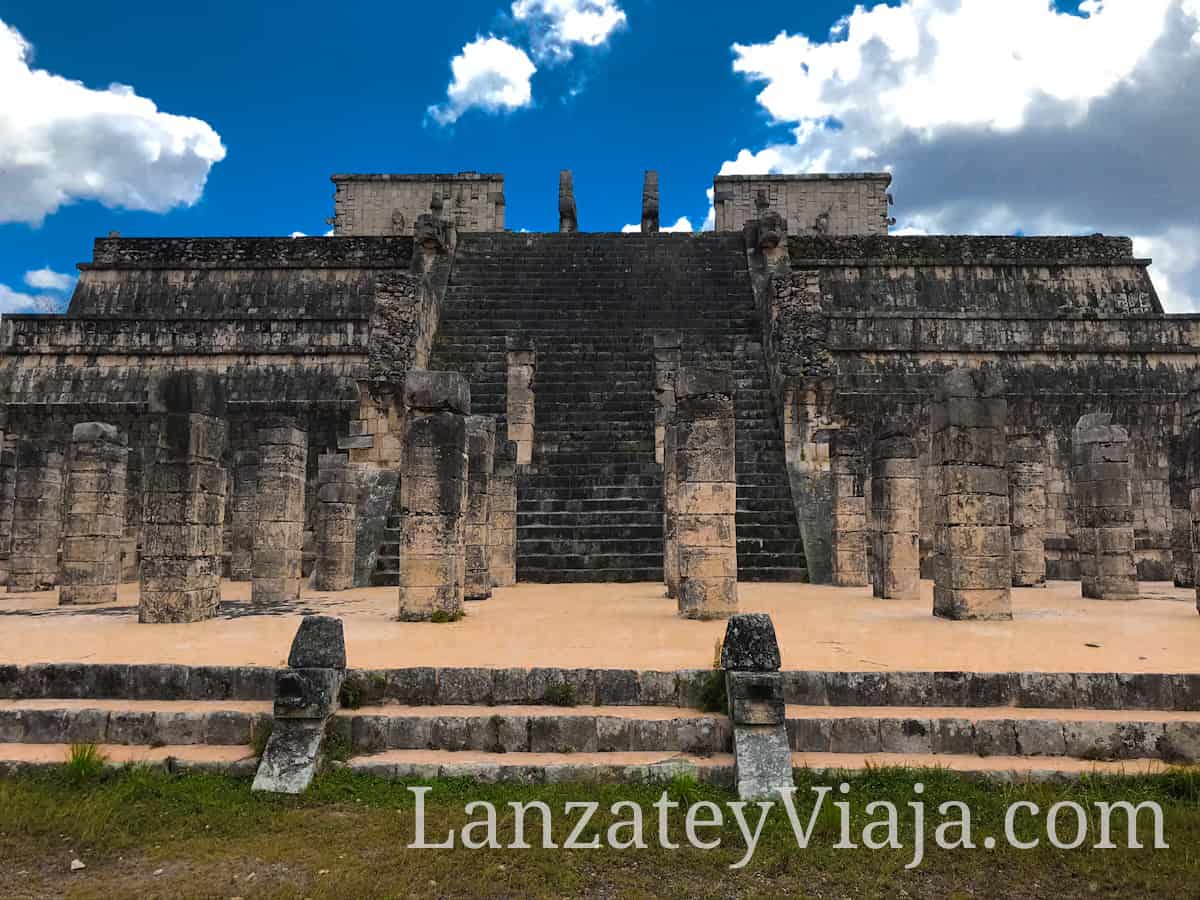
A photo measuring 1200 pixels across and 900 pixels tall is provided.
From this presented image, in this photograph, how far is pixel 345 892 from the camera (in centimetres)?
420

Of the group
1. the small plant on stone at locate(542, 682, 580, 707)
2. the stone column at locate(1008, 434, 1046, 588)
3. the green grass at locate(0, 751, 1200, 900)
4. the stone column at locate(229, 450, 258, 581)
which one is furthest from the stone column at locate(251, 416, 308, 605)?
the stone column at locate(1008, 434, 1046, 588)

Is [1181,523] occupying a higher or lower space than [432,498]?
lower

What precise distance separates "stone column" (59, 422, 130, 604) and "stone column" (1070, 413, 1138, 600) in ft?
47.3

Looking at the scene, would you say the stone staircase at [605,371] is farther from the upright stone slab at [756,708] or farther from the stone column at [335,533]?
the upright stone slab at [756,708]

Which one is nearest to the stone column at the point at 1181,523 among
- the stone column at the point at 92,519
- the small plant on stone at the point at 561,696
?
the small plant on stone at the point at 561,696

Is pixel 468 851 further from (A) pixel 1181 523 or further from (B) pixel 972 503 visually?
(A) pixel 1181 523

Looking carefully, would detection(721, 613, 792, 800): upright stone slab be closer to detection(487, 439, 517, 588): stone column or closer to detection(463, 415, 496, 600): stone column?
detection(463, 415, 496, 600): stone column

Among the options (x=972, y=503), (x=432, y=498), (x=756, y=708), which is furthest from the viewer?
(x=432, y=498)

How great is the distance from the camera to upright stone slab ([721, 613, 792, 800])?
17.2 feet

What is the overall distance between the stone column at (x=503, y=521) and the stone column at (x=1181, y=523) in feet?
36.6

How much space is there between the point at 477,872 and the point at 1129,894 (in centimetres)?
323

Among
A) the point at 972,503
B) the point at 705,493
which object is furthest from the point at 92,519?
the point at 972,503

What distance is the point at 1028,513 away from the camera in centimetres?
1461

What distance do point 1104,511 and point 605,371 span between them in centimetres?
1007
